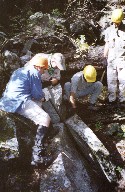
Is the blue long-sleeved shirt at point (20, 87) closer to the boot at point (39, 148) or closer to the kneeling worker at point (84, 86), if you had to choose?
the boot at point (39, 148)

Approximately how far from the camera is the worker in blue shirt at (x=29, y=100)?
17.5 feet

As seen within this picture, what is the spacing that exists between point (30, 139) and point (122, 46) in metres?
3.11

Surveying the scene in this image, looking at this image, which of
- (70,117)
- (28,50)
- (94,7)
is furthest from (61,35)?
(70,117)

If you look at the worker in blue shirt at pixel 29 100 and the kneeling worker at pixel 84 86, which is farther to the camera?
the kneeling worker at pixel 84 86

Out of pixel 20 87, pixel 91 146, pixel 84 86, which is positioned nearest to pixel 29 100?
pixel 20 87

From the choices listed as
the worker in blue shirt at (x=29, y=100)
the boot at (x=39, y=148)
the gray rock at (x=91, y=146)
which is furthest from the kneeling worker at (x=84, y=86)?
the boot at (x=39, y=148)

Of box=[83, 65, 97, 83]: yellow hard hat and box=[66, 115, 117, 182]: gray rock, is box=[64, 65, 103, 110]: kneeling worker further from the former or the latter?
box=[66, 115, 117, 182]: gray rock

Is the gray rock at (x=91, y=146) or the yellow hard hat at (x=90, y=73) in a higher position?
the yellow hard hat at (x=90, y=73)

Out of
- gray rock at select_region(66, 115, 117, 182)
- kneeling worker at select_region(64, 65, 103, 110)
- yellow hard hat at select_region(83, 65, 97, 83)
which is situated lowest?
gray rock at select_region(66, 115, 117, 182)

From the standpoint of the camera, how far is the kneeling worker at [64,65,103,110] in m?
6.00

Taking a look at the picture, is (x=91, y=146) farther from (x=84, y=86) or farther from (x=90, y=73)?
(x=90, y=73)

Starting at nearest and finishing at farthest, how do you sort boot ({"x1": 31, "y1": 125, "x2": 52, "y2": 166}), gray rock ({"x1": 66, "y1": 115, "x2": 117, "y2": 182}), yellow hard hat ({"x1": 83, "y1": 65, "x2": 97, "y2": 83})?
boot ({"x1": 31, "y1": 125, "x2": 52, "y2": 166}) < gray rock ({"x1": 66, "y1": 115, "x2": 117, "y2": 182}) < yellow hard hat ({"x1": 83, "y1": 65, "x2": 97, "y2": 83})

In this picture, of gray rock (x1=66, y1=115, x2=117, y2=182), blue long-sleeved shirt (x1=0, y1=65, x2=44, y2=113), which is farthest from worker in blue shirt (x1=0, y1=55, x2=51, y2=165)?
gray rock (x1=66, y1=115, x2=117, y2=182)

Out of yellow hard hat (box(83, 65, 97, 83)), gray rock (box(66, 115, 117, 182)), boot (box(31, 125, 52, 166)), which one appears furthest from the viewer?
yellow hard hat (box(83, 65, 97, 83))
